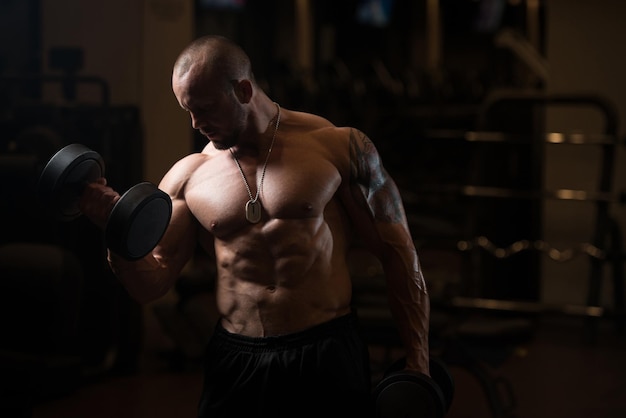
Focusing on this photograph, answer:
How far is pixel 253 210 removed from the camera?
1.55 meters

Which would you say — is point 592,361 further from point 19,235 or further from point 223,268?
point 223,268

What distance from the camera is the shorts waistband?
1557 mm

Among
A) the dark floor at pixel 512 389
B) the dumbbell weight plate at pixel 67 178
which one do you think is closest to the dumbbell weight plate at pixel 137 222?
the dumbbell weight plate at pixel 67 178

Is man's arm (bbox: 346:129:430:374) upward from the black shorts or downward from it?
upward

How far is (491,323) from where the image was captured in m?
3.73

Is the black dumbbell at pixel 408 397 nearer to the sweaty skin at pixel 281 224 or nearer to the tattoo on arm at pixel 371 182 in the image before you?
the sweaty skin at pixel 281 224

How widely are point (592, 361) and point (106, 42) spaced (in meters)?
2.23

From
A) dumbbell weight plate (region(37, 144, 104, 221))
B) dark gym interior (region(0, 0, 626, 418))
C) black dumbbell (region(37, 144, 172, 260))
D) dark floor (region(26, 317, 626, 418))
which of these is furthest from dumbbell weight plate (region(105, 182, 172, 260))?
dark floor (region(26, 317, 626, 418))

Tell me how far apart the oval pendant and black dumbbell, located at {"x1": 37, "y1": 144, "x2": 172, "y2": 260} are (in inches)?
5.5

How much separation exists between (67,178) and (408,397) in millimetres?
616

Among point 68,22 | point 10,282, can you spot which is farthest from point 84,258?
point 10,282

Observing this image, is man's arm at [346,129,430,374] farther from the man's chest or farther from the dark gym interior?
the dark gym interior

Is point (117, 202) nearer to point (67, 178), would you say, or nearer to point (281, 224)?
point (67, 178)

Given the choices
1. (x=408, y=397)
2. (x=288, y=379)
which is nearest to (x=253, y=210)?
(x=288, y=379)
